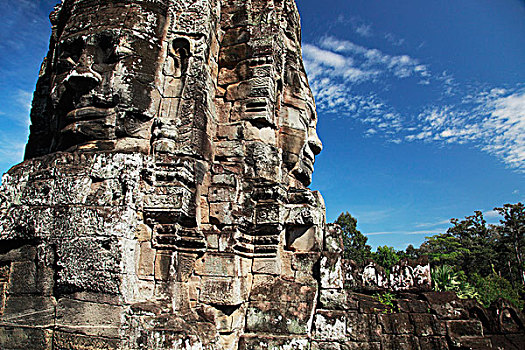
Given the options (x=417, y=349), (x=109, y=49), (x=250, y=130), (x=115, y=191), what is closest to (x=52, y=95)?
(x=109, y=49)

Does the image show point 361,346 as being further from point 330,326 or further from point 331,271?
point 331,271

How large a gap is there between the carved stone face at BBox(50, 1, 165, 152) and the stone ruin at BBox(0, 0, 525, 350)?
2 centimetres

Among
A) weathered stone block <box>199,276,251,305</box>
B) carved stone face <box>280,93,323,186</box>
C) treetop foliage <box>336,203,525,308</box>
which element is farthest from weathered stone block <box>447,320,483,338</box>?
treetop foliage <box>336,203,525,308</box>

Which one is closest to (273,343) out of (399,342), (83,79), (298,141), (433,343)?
(399,342)

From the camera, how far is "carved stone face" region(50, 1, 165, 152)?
186 inches

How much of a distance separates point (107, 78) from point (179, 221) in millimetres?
2243

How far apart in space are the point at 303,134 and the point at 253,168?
57.6 inches

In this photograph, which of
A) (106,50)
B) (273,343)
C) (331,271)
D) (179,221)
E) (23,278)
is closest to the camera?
(23,278)

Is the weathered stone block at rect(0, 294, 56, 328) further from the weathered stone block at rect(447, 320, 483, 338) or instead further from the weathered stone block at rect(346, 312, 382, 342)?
the weathered stone block at rect(447, 320, 483, 338)

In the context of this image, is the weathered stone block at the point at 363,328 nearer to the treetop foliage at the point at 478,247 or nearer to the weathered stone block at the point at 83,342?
the weathered stone block at the point at 83,342

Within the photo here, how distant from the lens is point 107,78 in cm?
479

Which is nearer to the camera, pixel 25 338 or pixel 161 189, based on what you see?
pixel 25 338

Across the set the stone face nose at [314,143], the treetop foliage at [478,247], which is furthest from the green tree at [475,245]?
the stone face nose at [314,143]

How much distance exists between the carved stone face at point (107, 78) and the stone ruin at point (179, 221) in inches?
0.8
